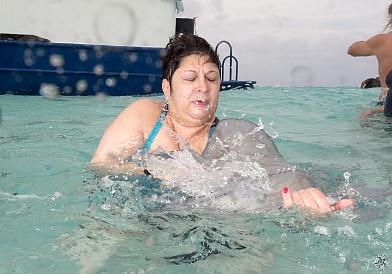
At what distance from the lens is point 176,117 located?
4.16 metres

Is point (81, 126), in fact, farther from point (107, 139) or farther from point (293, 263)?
point (293, 263)

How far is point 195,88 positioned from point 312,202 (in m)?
1.27

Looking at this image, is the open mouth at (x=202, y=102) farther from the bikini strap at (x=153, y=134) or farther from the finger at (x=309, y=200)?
the finger at (x=309, y=200)

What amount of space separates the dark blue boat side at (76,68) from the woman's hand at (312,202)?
11.9m

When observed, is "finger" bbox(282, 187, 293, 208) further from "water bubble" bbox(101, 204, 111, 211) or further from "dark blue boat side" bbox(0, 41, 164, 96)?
"dark blue boat side" bbox(0, 41, 164, 96)

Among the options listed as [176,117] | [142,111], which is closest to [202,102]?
[176,117]

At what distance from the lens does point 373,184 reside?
201 inches

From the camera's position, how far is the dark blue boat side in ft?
46.5

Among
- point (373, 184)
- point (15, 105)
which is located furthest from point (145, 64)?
point (373, 184)

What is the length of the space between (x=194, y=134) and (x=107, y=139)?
0.69m

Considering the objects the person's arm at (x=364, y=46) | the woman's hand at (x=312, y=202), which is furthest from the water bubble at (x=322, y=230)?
the person's arm at (x=364, y=46)

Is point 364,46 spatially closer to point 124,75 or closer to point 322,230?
point 322,230

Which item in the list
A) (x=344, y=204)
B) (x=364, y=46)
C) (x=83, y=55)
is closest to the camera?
(x=344, y=204)

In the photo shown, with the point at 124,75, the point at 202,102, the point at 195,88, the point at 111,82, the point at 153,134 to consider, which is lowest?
the point at 111,82
